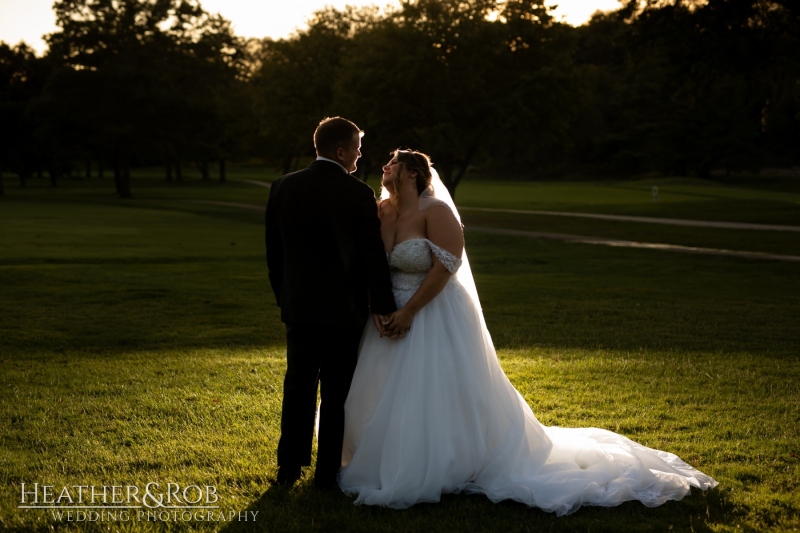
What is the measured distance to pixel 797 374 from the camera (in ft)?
27.1

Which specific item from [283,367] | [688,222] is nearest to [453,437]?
[283,367]

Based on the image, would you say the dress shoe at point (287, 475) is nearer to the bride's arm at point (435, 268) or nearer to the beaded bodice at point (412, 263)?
the bride's arm at point (435, 268)

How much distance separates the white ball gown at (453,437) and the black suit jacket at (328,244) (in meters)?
0.24

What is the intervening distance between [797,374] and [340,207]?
5688 mm

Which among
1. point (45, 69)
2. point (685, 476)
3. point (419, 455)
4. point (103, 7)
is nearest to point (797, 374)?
point (685, 476)

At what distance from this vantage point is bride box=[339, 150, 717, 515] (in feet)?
16.0

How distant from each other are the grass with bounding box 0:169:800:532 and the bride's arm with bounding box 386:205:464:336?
3.61 feet

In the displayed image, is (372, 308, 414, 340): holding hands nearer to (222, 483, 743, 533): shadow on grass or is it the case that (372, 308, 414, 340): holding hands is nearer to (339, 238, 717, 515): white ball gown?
(339, 238, 717, 515): white ball gown

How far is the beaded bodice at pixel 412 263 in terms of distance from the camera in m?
5.11

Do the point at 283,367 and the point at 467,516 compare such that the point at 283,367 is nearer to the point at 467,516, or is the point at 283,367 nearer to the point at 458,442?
the point at 458,442

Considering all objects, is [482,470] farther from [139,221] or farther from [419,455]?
[139,221]

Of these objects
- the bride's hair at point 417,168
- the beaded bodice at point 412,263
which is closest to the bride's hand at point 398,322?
the beaded bodice at point 412,263

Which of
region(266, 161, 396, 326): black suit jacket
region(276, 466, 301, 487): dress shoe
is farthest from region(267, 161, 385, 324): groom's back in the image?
region(276, 466, 301, 487): dress shoe

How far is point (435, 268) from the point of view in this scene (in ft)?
16.8
